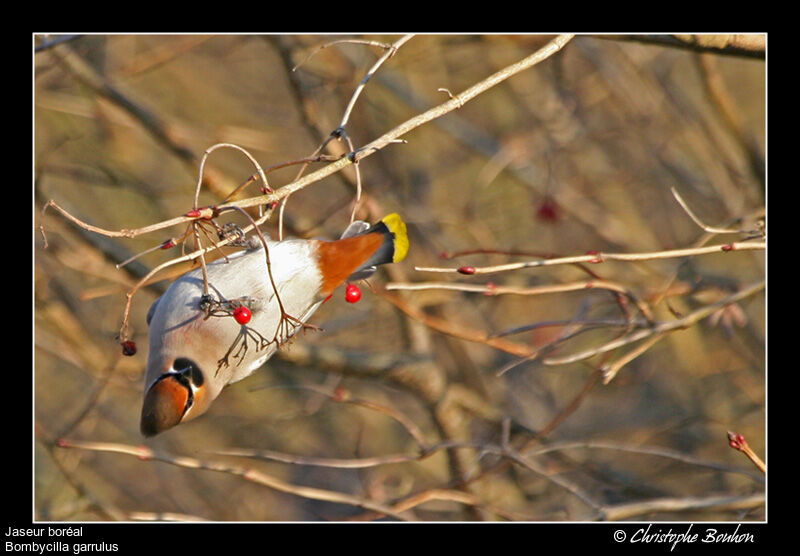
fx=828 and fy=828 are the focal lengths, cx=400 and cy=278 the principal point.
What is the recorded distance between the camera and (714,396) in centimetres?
412

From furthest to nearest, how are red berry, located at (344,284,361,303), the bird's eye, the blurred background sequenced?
the blurred background → red berry, located at (344,284,361,303) → the bird's eye

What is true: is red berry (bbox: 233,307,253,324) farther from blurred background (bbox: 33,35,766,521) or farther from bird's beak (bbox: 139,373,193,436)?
blurred background (bbox: 33,35,766,521)

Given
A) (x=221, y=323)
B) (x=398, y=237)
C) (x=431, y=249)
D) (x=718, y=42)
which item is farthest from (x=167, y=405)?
(x=431, y=249)

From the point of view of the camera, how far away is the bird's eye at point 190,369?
1906 millimetres

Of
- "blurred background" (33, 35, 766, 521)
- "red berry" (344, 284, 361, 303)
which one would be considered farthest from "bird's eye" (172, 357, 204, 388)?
"blurred background" (33, 35, 766, 521)

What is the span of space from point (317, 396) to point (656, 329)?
2190mm

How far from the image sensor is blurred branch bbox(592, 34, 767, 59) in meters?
2.41

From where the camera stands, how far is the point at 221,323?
1.89 m

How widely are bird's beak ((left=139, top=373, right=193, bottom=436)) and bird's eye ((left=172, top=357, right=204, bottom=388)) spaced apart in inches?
0.7

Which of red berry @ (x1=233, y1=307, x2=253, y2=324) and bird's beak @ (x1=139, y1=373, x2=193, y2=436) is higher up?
red berry @ (x1=233, y1=307, x2=253, y2=324)

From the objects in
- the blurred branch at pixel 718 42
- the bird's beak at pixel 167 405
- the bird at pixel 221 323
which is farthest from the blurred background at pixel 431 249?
the bird's beak at pixel 167 405

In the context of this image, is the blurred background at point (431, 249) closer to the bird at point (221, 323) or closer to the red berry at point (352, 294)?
the red berry at point (352, 294)

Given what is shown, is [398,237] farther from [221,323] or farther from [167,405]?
[167,405]

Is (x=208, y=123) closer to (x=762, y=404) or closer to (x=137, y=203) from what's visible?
(x=137, y=203)
